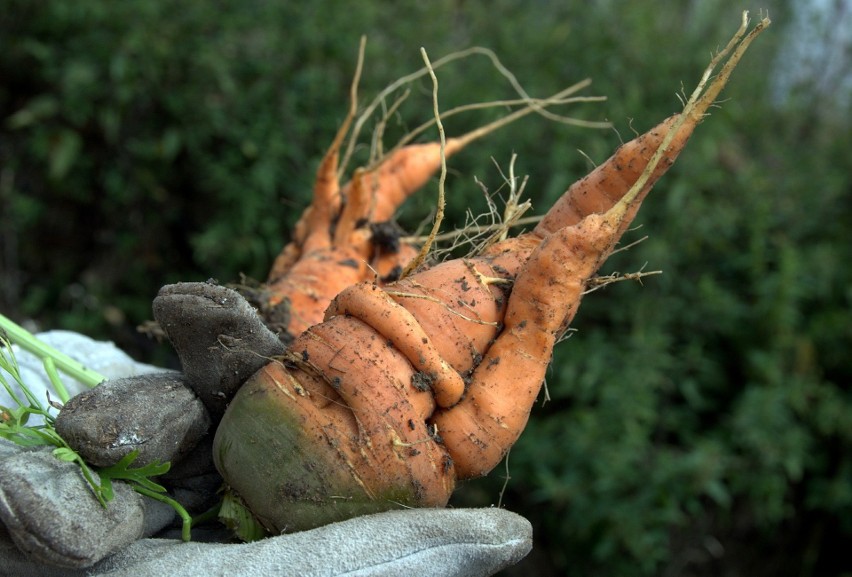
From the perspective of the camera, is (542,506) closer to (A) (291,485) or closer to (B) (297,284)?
(B) (297,284)

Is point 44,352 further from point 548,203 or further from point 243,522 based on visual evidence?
point 548,203

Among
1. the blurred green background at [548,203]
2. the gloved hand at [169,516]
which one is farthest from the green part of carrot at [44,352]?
the blurred green background at [548,203]

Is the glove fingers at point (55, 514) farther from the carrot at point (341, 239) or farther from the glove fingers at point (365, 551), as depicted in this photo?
the carrot at point (341, 239)

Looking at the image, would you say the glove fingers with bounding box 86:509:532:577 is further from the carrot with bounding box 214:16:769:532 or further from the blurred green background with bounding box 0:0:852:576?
the blurred green background with bounding box 0:0:852:576

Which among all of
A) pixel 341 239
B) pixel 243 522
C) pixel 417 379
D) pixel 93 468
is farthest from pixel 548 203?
pixel 93 468

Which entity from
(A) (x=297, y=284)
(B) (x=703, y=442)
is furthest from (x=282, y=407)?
(B) (x=703, y=442)

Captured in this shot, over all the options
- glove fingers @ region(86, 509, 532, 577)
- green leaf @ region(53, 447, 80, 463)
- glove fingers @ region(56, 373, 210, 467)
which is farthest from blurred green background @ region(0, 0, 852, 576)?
green leaf @ region(53, 447, 80, 463)
